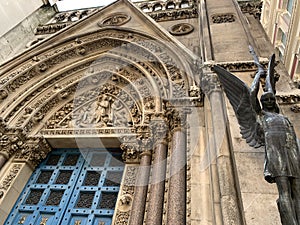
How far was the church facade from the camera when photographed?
125 inches

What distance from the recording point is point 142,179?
4387 mm

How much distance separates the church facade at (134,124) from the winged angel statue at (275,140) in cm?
47

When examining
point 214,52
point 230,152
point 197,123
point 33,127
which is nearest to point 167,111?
point 197,123

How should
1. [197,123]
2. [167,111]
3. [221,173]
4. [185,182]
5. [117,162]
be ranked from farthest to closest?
[117,162]
[167,111]
[197,123]
[185,182]
[221,173]

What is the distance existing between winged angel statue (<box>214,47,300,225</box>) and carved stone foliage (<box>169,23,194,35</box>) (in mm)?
4792

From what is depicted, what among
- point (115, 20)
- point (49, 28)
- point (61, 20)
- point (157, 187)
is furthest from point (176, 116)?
point (61, 20)

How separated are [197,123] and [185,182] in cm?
92

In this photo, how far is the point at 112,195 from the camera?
198 inches

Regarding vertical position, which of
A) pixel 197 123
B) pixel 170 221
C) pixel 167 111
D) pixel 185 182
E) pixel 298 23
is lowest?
pixel 170 221

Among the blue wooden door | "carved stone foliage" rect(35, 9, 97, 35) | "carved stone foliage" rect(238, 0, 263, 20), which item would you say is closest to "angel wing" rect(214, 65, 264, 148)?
the blue wooden door

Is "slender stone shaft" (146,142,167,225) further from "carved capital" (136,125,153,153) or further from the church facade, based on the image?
"carved capital" (136,125,153,153)

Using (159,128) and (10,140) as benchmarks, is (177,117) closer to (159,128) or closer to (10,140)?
(159,128)

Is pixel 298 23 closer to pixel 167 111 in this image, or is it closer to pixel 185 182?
pixel 167 111

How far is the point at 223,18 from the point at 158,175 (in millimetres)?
4297
